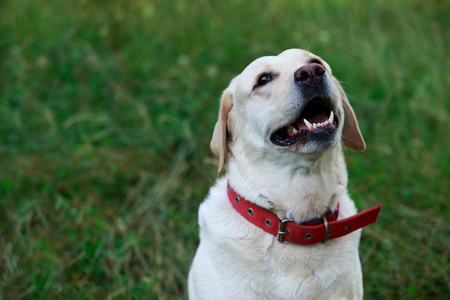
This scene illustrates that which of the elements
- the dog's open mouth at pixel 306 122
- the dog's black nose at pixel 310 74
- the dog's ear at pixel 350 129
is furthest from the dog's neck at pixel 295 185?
the dog's black nose at pixel 310 74

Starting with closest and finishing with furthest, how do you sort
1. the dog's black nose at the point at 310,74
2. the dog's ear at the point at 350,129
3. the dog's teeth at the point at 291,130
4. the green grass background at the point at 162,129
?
the dog's black nose at the point at 310,74 < the dog's teeth at the point at 291,130 < the dog's ear at the point at 350,129 < the green grass background at the point at 162,129

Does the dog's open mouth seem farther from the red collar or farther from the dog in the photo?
the red collar

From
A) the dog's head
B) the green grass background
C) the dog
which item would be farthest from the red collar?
the green grass background

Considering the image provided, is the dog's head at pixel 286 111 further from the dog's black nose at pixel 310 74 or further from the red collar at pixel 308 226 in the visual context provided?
the red collar at pixel 308 226

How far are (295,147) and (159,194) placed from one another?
6.03 ft

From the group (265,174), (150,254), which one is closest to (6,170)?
(150,254)

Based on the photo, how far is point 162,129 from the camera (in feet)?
14.5

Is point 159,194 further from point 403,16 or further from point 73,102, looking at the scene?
point 403,16

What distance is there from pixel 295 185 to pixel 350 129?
458 millimetres

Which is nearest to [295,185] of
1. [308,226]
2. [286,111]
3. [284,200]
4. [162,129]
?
[284,200]

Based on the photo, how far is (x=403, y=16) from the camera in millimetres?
5844

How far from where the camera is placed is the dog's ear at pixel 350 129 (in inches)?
96.9

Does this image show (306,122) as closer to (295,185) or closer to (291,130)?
(291,130)

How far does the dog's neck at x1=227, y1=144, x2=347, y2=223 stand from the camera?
7.39ft
